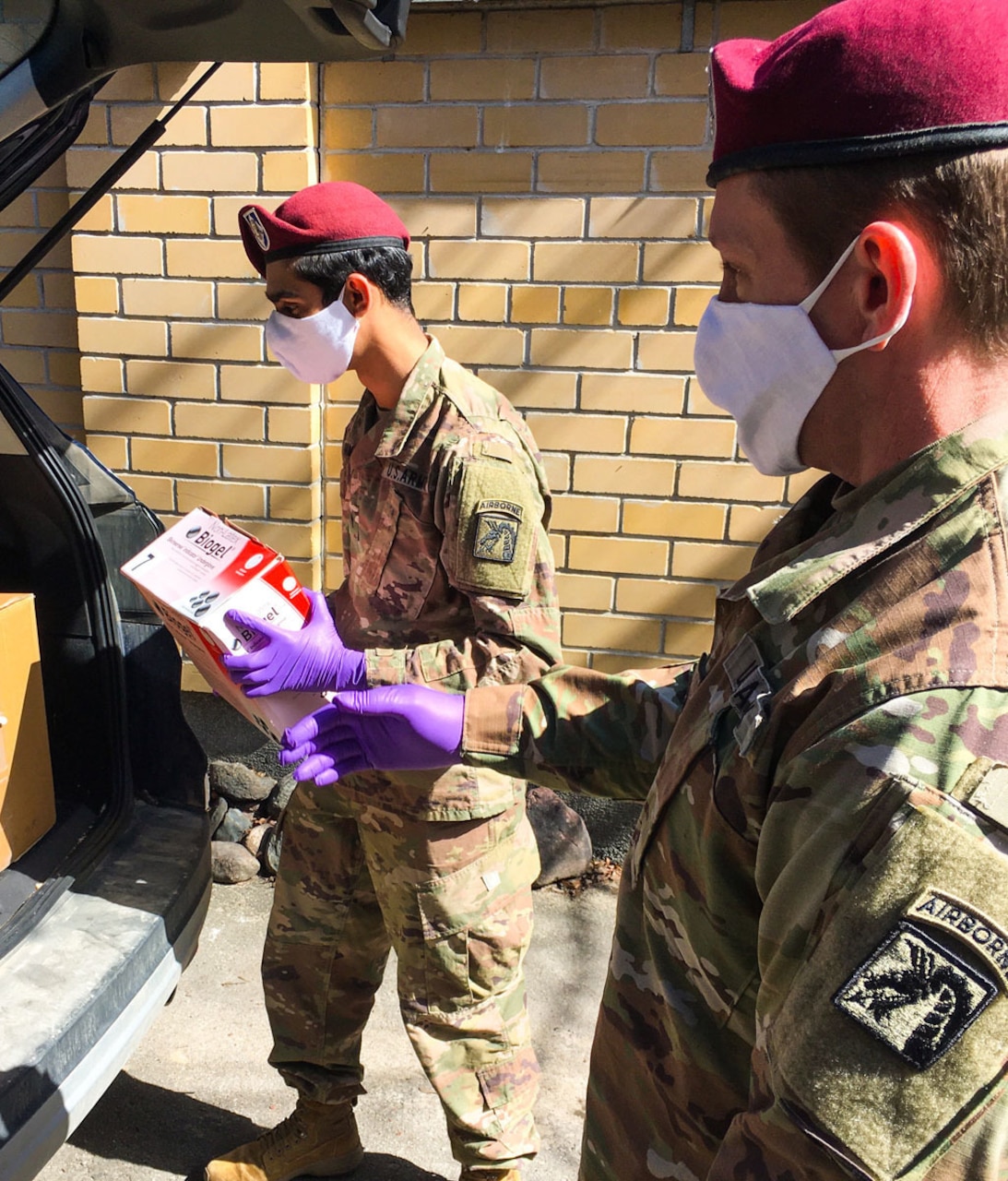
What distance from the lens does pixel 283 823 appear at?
2.07 meters

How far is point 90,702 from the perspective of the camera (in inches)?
75.6

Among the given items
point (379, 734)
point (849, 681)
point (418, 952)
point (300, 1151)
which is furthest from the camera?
point (300, 1151)

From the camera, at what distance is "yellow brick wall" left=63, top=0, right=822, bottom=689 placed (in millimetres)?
2611

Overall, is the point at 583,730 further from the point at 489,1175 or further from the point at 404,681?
the point at 489,1175

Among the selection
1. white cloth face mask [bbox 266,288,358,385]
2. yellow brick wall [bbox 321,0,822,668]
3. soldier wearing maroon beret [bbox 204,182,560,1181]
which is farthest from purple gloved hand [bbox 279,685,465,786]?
yellow brick wall [bbox 321,0,822,668]

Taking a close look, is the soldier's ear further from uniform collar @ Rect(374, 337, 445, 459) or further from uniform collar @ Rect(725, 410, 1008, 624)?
uniform collar @ Rect(725, 410, 1008, 624)

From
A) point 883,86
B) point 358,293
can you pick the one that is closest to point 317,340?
point 358,293

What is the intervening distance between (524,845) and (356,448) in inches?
35.2

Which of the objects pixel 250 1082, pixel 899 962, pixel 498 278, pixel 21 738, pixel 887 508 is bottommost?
pixel 250 1082

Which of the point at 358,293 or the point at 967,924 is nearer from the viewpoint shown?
the point at 967,924

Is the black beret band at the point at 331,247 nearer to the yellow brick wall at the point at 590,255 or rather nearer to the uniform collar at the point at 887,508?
the yellow brick wall at the point at 590,255

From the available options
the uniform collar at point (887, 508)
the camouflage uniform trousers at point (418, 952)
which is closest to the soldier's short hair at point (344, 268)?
the camouflage uniform trousers at point (418, 952)

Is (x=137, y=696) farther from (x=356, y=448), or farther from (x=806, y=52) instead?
(x=806, y=52)

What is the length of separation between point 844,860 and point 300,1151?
5.68 feet
